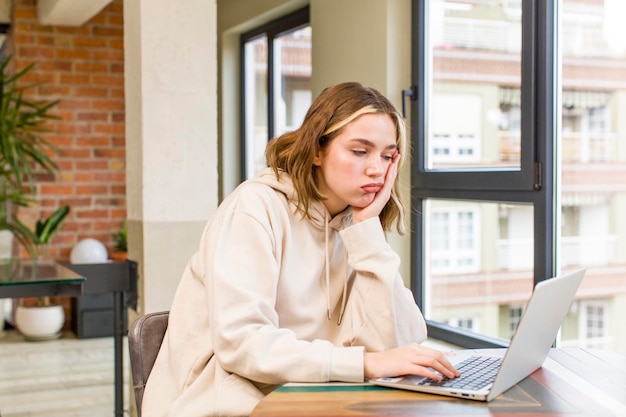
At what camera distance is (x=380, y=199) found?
179 cm

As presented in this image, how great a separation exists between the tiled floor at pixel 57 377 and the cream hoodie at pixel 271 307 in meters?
2.48

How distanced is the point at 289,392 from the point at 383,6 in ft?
9.32

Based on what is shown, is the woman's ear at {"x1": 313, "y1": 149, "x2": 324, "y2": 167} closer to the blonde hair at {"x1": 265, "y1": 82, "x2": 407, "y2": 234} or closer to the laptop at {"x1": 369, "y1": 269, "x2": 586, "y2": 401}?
the blonde hair at {"x1": 265, "y1": 82, "x2": 407, "y2": 234}

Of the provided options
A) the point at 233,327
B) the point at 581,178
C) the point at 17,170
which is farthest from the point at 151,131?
the point at 17,170

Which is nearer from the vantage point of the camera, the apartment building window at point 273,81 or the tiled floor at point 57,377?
the tiled floor at point 57,377

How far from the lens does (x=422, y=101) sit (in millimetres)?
3869

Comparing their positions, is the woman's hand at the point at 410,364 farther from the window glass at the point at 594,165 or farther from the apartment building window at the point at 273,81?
the apartment building window at the point at 273,81

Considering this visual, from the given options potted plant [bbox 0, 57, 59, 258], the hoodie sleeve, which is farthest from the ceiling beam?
the hoodie sleeve

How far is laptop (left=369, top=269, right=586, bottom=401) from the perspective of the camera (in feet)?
4.38

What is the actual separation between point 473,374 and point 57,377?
3.82m

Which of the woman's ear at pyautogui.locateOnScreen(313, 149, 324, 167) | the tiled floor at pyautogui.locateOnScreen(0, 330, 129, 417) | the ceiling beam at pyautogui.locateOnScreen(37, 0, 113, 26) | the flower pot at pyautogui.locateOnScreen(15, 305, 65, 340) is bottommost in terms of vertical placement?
the tiled floor at pyautogui.locateOnScreen(0, 330, 129, 417)

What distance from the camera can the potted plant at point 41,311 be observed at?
19.2ft

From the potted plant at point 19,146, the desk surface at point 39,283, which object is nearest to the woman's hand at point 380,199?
the desk surface at point 39,283

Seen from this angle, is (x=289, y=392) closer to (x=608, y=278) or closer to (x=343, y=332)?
(x=343, y=332)
